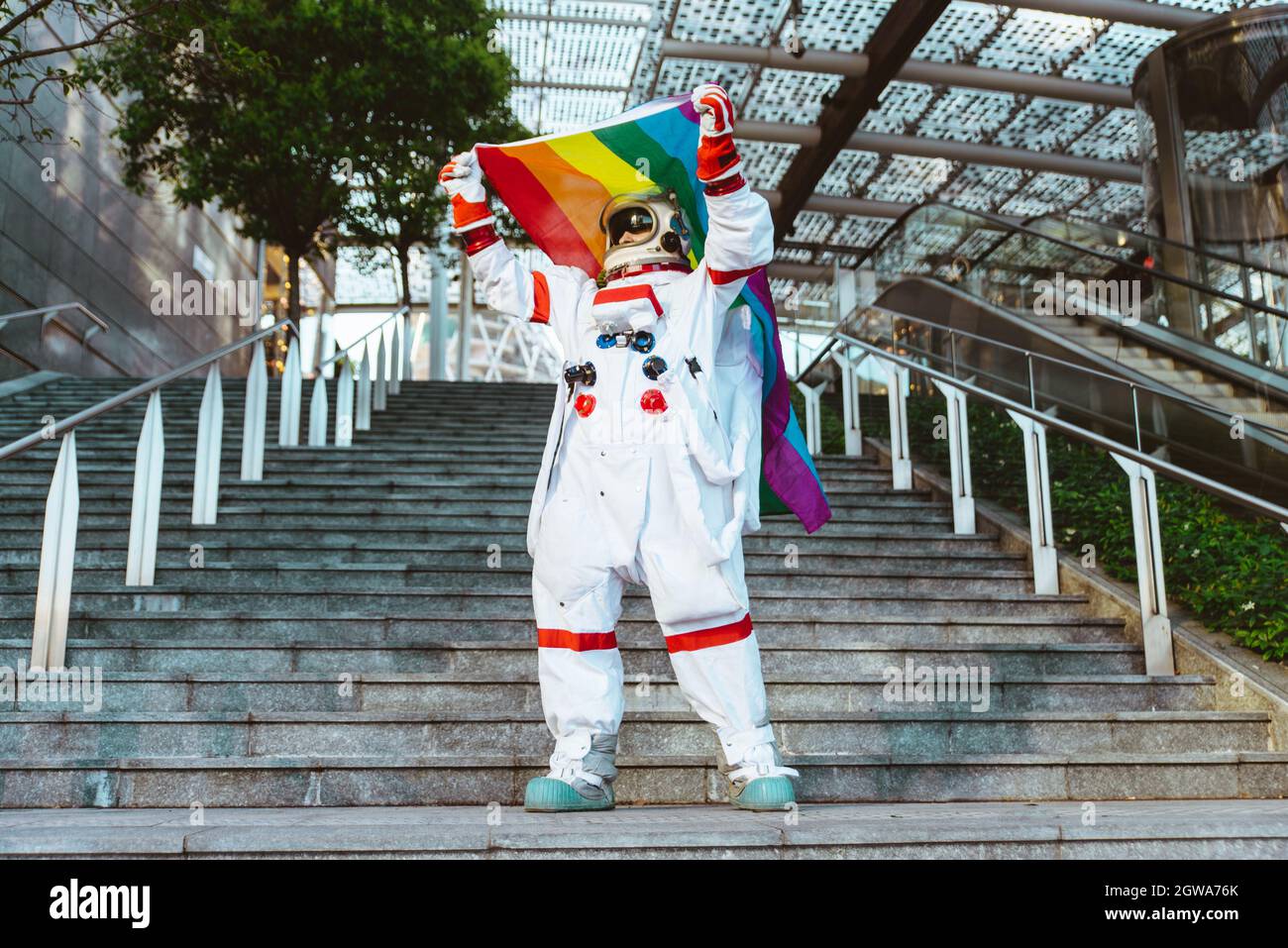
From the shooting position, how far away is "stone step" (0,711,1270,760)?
3.45 metres

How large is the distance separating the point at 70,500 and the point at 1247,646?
4277mm

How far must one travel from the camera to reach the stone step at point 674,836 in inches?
84.7

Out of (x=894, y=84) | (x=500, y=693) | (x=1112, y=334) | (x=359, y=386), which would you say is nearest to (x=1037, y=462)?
(x=500, y=693)

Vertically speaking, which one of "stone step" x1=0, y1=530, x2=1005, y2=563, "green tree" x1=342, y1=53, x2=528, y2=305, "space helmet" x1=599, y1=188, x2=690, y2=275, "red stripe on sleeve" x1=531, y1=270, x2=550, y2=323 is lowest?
"stone step" x1=0, y1=530, x2=1005, y2=563

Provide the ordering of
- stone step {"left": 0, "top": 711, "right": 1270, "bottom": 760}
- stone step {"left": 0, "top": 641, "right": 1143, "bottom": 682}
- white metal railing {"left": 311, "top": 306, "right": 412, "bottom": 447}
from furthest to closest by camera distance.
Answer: white metal railing {"left": 311, "top": 306, "right": 412, "bottom": 447}
stone step {"left": 0, "top": 641, "right": 1143, "bottom": 682}
stone step {"left": 0, "top": 711, "right": 1270, "bottom": 760}

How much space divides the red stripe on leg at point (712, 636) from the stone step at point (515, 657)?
1146 mm

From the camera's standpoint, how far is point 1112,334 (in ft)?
30.0

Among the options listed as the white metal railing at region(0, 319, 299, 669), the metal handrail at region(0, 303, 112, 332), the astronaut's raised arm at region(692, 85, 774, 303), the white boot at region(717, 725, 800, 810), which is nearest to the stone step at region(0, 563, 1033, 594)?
the white metal railing at region(0, 319, 299, 669)

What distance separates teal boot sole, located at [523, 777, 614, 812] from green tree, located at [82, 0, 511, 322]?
9.63m

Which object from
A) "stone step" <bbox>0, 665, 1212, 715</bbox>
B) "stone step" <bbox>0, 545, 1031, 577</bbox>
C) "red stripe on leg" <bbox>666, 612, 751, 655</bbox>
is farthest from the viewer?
"stone step" <bbox>0, 545, 1031, 577</bbox>

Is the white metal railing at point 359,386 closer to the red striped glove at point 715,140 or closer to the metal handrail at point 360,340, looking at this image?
the metal handrail at point 360,340

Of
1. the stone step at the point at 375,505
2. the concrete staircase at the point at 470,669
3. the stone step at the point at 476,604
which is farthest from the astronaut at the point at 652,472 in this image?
the stone step at the point at 375,505

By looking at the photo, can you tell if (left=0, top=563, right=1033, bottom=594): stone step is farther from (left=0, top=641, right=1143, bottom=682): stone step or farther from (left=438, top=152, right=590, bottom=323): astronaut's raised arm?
(left=438, top=152, right=590, bottom=323): astronaut's raised arm
